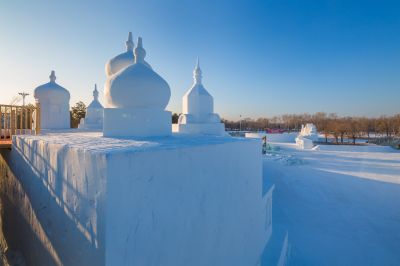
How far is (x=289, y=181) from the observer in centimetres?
1301

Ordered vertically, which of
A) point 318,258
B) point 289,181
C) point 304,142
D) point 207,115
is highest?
point 207,115

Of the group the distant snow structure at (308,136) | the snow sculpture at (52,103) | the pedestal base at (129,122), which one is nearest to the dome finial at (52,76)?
the snow sculpture at (52,103)

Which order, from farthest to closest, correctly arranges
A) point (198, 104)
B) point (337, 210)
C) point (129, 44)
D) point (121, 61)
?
point (337, 210), point (198, 104), point (129, 44), point (121, 61)

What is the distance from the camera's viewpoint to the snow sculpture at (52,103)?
836cm

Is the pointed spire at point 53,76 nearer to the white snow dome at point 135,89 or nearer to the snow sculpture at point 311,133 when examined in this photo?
the white snow dome at point 135,89

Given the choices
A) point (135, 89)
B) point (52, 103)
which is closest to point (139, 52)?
point (135, 89)

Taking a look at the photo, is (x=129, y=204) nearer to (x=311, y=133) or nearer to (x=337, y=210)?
(x=337, y=210)

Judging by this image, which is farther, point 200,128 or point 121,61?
point 200,128

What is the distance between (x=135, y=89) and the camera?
446 centimetres

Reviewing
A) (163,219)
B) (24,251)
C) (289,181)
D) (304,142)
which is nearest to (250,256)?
(163,219)

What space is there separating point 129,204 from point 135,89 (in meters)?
2.74

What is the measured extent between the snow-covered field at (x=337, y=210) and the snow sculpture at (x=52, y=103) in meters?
8.65

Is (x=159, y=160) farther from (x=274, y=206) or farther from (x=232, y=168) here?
(x=274, y=206)

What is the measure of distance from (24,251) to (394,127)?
51.5 metres
